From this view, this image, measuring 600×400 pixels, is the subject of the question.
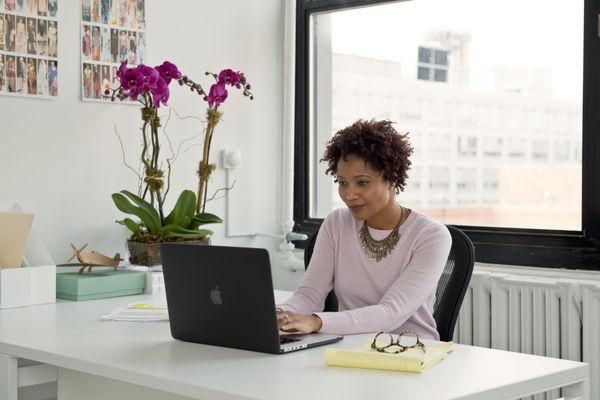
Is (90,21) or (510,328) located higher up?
(90,21)

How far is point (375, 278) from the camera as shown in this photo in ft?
7.99

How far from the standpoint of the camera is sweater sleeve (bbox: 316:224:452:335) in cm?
214

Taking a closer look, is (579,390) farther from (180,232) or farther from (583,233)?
(180,232)

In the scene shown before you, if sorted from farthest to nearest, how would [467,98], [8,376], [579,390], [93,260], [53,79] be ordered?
[467,98] → [53,79] → [93,260] → [8,376] → [579,390]

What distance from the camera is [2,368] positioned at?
2.05m

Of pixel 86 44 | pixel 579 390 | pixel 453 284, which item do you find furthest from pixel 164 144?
pixel 579 390

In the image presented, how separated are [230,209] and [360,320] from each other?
4.98 ft

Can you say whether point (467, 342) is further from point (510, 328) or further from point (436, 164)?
point (436, 164)

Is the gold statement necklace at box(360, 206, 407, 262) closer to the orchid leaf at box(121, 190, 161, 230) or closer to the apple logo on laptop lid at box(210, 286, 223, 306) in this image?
the apple logo on laptop lid at box(210, 286, 223, 306)

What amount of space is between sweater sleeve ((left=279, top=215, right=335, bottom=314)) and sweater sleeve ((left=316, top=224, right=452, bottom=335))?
0.77ft

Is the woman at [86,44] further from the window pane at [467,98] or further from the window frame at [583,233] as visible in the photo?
the window frame at [583,233]

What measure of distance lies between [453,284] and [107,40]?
5.04ft

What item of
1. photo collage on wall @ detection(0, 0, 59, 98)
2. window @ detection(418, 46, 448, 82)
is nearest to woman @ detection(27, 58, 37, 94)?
photo collage on wall @ detection(0, 0, 59, 98)

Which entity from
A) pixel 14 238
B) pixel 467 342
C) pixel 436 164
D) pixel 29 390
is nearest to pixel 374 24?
pixel 436 164
